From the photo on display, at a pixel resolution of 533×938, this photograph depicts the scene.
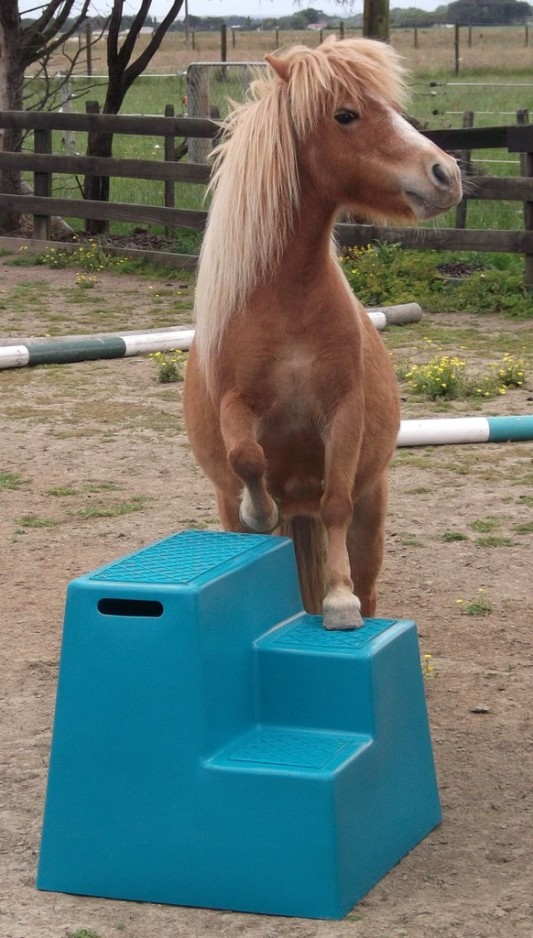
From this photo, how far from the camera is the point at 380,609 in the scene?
4.23 meters

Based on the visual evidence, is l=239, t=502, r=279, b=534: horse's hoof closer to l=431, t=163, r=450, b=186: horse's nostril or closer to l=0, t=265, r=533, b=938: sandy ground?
l=0, t=265, r=533, b=938: sandy ground

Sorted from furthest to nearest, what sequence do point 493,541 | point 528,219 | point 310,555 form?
point 528,219 → point 493,541 → point 310,555

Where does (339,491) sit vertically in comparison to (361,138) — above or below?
below

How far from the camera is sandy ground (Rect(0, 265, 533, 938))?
2465mm

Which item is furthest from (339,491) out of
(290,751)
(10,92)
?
(10,92)

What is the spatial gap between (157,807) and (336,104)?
168 centimetres

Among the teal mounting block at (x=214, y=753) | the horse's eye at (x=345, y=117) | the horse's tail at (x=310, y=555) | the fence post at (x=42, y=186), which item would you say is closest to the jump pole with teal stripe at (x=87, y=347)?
the horse's tail at (x=310, y=555)

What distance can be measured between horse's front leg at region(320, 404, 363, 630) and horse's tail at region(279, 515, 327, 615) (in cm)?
42

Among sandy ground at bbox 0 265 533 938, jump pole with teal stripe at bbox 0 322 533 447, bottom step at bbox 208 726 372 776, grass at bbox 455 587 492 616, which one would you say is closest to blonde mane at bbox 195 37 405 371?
bottom step at bbox 208 726 372 776

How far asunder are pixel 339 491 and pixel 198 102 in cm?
1196

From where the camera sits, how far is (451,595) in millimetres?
4387

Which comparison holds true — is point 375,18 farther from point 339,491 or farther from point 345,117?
point 339,491

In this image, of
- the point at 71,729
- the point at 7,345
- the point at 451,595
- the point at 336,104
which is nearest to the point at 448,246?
the point at 7,345

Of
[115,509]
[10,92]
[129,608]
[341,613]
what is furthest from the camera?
[10,92]
